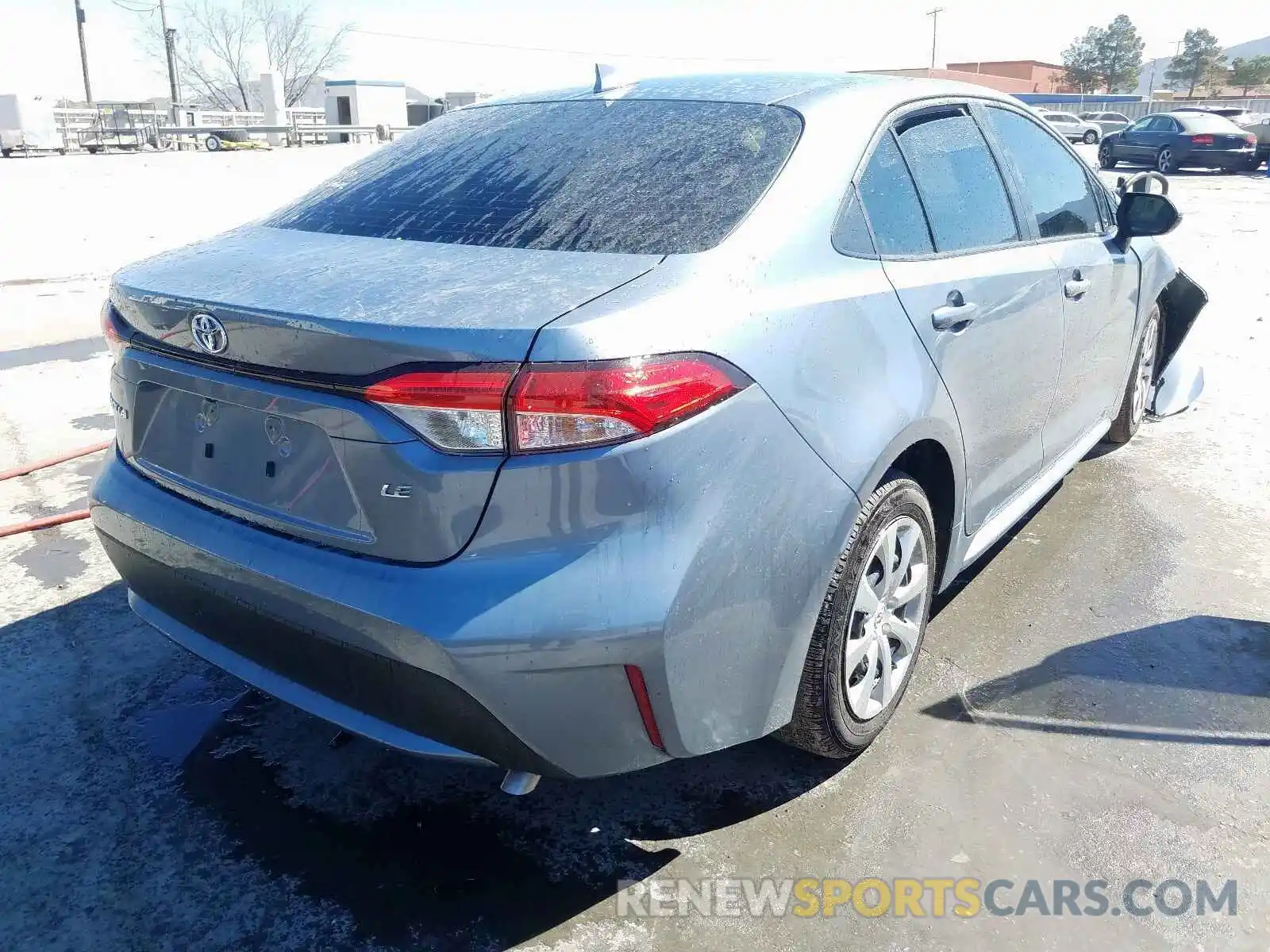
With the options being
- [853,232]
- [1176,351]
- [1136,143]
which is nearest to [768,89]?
[853,232]

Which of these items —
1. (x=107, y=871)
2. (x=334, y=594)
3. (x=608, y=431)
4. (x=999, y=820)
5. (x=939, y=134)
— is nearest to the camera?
(x=608, y=431)

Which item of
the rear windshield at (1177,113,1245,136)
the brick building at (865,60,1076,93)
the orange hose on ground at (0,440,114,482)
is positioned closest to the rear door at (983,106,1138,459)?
the orange hose on ground at (0,440,114,482)

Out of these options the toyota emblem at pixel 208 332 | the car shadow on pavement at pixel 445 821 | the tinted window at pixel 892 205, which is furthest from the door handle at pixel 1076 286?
the toyota emblem at pixel 208 332

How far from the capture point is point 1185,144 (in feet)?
81.9

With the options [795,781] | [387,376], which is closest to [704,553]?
[387,376]

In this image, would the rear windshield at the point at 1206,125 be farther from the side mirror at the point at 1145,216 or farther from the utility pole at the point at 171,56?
the utility pole at the point at 171,56

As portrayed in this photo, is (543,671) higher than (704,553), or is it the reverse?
(704,553)

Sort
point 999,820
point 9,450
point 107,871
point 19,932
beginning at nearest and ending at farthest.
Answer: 1. point 19,932
2. point 107,871
3. point 999,820
4. point 9,450

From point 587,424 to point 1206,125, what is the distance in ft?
94.0

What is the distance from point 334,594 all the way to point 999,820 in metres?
1.67

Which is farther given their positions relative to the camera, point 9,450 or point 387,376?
point 9,450

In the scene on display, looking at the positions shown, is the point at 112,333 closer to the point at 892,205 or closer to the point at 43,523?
the point at 892,205

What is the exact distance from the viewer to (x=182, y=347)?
218 cm

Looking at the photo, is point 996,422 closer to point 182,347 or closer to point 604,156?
point 604,156
